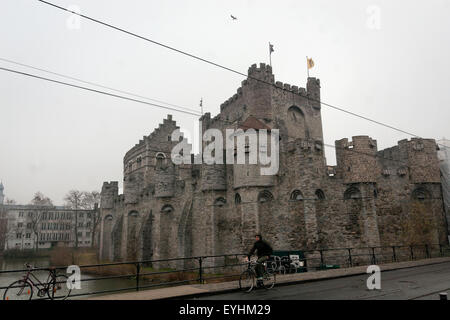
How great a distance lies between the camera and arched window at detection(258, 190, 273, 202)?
21.0 metres

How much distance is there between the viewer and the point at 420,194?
21.7 m

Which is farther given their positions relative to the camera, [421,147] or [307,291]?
[421,147]

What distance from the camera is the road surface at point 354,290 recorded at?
789cm

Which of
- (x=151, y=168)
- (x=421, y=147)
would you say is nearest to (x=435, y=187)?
(x=421, y=147)

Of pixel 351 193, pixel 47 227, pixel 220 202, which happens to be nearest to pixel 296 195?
pixel 351 193

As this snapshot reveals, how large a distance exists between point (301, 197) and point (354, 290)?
10711 mm

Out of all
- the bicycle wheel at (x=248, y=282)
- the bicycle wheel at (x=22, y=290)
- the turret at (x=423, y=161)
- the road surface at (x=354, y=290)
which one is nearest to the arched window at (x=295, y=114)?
the turret at (x=423, y=161)

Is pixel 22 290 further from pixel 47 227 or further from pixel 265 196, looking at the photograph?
pixel 47 227

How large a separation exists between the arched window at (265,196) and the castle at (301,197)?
0.07m

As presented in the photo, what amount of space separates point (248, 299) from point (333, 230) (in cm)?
1289

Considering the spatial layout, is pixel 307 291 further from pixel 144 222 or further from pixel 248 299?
pixel 144 222

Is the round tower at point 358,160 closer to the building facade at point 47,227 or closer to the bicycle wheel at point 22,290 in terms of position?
the bicycle wheel at point 22,290
